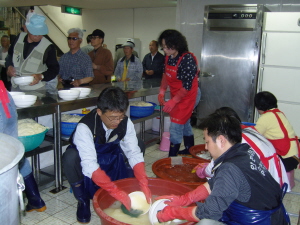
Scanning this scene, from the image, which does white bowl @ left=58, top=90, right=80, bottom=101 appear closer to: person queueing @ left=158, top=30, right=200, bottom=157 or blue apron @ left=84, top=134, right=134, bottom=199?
blue apron @ left=84, top=134, right=134, bottom=199

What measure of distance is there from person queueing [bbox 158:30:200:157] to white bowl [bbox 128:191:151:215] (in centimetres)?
141

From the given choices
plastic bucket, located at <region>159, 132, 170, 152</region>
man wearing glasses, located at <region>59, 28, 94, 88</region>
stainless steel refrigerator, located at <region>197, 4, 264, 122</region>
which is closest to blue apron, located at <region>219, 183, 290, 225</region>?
plastic bucket, located at <region>159, 132, 170, 152</region>

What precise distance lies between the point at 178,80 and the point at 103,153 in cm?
138

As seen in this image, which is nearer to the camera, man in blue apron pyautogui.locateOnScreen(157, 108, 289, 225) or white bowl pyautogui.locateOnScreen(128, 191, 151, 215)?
man in blue apron pyautogui.locateOnScreen(157, 108, 289, 225)

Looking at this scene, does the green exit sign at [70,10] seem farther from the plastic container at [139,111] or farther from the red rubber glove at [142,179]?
the red rubber glove at [142,179]

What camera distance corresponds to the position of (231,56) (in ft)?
16.0

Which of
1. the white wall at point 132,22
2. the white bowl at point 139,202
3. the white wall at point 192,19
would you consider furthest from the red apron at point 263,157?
the white wall at point 132,22

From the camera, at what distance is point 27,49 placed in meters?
3.30

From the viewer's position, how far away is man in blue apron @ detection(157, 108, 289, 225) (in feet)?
4.93

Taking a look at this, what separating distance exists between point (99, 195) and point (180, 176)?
96 centimetres

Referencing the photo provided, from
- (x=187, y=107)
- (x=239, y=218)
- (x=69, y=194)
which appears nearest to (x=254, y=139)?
(x=239, y=218)

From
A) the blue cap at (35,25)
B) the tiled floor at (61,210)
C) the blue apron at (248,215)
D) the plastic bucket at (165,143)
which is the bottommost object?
the tiled floor at (61,210)

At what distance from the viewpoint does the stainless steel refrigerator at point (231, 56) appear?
15.3ft

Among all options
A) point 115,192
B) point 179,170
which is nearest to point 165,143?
point 179,170
